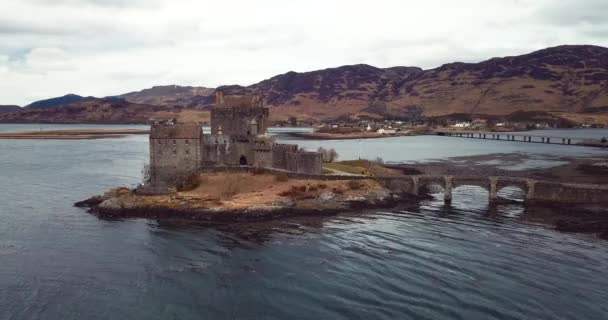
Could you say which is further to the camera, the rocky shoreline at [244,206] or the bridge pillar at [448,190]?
the bridge pillar at [448,190]

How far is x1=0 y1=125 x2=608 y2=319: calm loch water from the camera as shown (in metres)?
33.3

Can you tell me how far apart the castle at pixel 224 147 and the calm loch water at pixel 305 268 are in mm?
12783

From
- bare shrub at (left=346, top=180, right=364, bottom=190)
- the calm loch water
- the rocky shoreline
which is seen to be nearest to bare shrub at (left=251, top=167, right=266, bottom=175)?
the rocky shoreline

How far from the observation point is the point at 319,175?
68.7 meters

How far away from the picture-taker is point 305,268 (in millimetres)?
40938

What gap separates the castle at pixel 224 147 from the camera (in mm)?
67312

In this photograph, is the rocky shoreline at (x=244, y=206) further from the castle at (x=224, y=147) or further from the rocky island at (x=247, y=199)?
the castle at (x=224, y=147)

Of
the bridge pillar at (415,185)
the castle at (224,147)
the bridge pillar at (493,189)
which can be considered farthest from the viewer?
the bridge pillar at (415,185)

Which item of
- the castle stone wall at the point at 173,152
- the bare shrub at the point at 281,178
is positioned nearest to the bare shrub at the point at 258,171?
the bare shrub at the point at 281,178

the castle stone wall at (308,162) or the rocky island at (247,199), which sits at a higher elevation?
the castle stone wall at (308,162)

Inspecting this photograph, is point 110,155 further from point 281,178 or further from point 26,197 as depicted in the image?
point 281,178

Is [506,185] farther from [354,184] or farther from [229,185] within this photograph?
[229,185]

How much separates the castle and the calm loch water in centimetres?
1278

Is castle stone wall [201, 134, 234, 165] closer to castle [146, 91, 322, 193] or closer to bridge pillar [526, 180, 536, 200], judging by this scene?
castle [146, 91, 322, 193]
